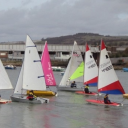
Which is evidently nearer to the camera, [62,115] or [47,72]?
[62,115]

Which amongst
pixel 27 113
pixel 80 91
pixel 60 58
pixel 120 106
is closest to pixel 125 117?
pixel 120 106

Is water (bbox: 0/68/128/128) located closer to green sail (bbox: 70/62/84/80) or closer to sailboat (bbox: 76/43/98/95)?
sailboat (bbox: 76/43/98/95)

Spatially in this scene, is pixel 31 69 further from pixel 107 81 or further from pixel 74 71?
pixel 74 71

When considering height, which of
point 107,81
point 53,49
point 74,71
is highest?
point 53,49

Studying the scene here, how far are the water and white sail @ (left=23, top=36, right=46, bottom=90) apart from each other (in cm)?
217

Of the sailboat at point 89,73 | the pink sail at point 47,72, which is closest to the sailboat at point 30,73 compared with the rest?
the pink sail at point 47,72

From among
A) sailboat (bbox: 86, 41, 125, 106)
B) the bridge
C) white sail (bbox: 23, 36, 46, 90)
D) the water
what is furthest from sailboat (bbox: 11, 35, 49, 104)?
the bridge

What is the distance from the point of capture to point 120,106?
37.5 m

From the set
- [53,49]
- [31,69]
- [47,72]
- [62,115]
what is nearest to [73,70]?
[47,72]

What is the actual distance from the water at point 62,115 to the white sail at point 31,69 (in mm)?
2174

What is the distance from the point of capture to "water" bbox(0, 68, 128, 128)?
29.5m

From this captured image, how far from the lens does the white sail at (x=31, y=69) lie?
129ft

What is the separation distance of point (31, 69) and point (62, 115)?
783 centimetres

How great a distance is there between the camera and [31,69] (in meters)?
39.8
